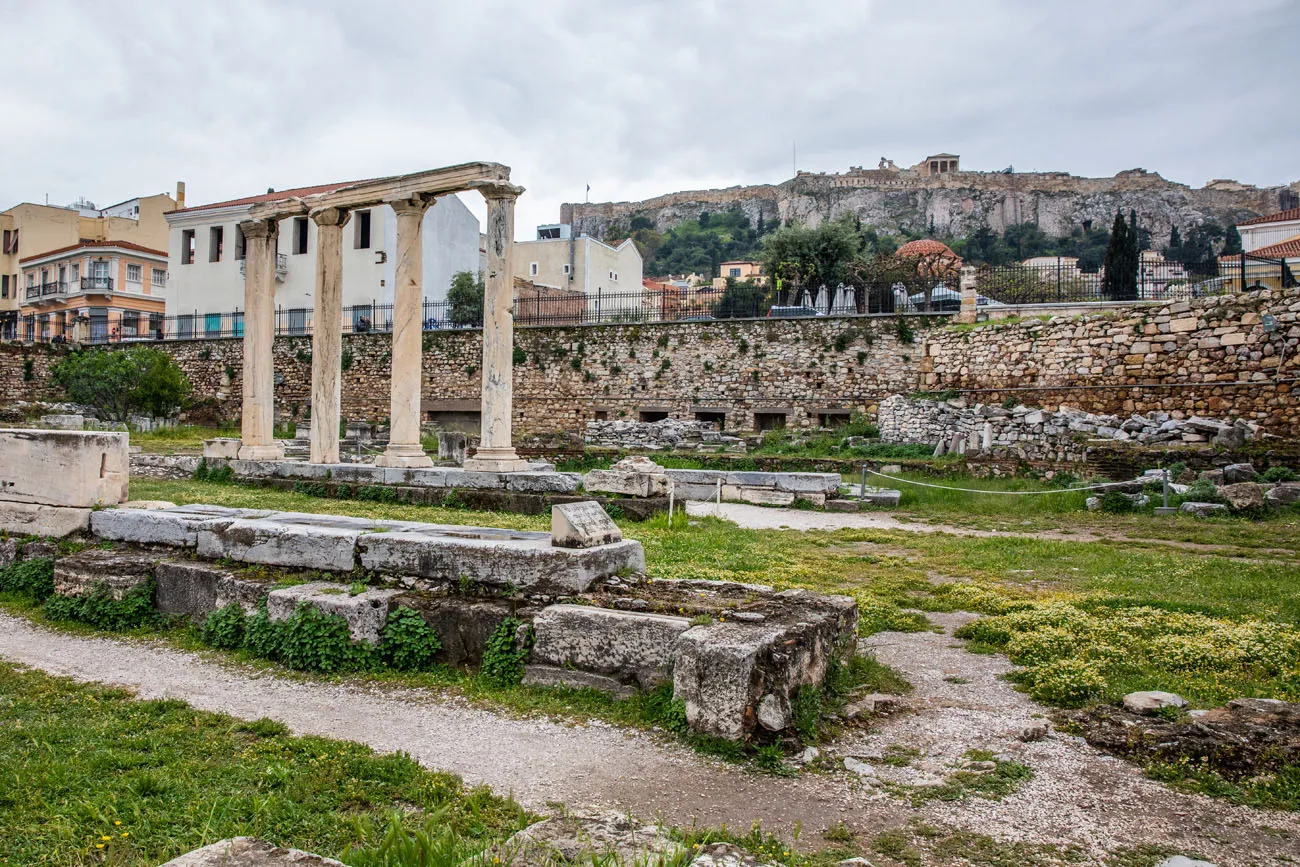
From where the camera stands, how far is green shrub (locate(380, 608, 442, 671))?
5844mm

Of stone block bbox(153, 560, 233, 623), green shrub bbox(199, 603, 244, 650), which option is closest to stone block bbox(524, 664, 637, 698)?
green shrub bbox(199, 603, 244, 650)

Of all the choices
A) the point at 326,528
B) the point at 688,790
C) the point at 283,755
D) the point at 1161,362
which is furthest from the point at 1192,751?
the point at 1161,362

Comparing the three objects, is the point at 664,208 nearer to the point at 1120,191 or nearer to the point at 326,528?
the point at 1120,191

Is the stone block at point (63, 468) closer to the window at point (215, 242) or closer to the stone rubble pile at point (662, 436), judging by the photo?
the stone rubble pile at point (662, 436)

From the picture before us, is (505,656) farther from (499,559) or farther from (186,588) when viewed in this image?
(186,588)

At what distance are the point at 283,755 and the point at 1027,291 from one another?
26.8 meters

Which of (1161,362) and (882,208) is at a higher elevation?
(882,208)

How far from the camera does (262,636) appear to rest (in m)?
6.24

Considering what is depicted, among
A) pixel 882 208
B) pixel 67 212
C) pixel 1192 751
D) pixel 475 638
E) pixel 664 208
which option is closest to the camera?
pixel 1192 751

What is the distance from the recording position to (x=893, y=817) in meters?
3.75

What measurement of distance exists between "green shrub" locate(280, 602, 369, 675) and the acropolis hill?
314 ft

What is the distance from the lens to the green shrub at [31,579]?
7812 mm

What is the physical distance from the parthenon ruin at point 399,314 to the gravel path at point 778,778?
8.62 metres

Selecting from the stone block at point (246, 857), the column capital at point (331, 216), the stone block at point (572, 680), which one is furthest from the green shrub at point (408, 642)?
the column capital at point (331, 216)
